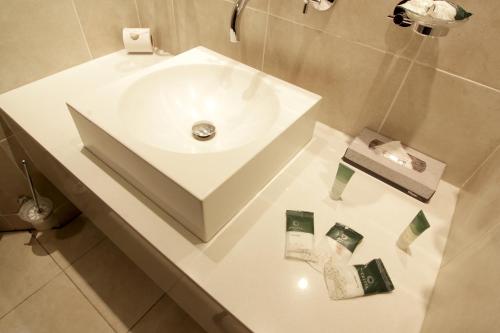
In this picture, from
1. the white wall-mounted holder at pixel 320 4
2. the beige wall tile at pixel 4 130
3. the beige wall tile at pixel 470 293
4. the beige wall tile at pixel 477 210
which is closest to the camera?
the beige wall tile at pixel 470 293

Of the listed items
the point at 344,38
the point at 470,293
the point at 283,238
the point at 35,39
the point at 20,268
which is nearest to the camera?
the point at 470,293

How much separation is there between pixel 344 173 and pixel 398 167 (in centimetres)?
17

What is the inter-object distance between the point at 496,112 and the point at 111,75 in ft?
3.45

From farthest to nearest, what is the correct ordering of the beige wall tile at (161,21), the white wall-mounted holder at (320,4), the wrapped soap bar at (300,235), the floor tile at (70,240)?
the floor tile at (70,240) < the beige wall tile at (161,21) < the white wall-mounted holder at (320,4) < the wrapped soap bar at (300,235)

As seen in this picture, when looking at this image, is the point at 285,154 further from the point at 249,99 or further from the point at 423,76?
the point at 423,76

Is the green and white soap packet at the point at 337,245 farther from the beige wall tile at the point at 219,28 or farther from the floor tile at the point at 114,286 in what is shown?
the floor tile at the point at 114,286

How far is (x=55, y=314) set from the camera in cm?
115

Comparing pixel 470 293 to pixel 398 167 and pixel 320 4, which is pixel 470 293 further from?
pixel 320 4

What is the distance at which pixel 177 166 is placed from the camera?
1.71ft

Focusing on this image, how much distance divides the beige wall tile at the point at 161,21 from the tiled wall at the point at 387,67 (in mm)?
135

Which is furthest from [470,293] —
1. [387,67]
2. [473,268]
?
[387,67]

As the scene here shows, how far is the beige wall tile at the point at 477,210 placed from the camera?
0.45 m

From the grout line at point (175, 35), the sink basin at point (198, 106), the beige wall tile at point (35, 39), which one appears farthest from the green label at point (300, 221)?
the beige wall tile at point (35, 39)

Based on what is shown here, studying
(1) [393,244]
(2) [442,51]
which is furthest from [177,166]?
(2) [442,51]
